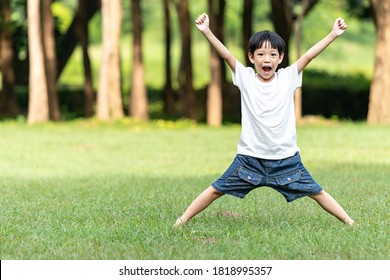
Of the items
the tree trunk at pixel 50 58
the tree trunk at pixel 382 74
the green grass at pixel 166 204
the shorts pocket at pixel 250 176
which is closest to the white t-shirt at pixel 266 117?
the shorts pocket at pixel 250 176

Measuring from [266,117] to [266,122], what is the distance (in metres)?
0.04

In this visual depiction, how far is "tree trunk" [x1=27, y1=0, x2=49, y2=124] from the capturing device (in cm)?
2422

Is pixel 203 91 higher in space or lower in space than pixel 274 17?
lower

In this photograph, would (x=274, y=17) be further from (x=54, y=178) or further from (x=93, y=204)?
(x=93, y=204)

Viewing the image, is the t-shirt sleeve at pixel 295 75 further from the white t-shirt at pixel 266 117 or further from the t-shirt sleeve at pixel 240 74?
the t-shirt sleeve at pixel 240 74

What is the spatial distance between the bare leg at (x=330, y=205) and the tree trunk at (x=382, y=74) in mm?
15445

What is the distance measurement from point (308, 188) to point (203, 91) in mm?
25780

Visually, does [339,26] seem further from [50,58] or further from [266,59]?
[50,58]

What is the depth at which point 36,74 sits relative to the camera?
24.2 metres

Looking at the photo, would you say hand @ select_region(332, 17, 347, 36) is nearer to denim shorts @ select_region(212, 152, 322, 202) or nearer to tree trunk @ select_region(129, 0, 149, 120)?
denim shorts @ select_region(212, 152, 322, 202)

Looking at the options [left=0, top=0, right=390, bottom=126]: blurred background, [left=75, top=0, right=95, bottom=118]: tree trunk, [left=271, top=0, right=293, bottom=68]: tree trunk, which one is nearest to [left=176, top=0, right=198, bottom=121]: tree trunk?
[left=0, top=0, right=390, bottom=126]: blurred background

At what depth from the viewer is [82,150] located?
17.7m

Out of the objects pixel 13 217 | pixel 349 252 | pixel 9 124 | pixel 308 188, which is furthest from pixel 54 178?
pixel 9 124
